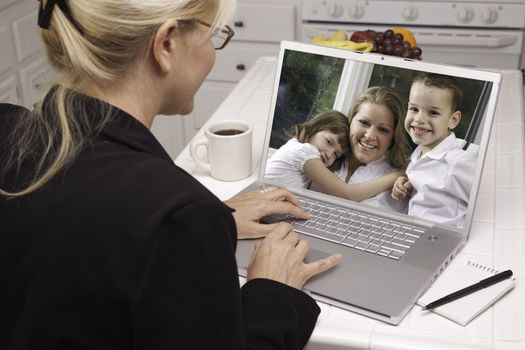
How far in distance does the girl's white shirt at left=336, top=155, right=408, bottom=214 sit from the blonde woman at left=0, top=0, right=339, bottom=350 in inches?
16.7

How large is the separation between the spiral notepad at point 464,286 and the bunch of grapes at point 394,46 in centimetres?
58

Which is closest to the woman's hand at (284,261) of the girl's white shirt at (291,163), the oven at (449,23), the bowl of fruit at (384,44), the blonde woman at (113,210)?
the blonde woman at (113,210)

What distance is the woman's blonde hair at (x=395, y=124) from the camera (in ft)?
4.03

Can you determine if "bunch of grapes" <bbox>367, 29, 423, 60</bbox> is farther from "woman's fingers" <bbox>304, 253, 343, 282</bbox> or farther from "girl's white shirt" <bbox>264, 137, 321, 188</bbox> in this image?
"woman's fingers" <bbox>304, 253, 343, 282</bbox>

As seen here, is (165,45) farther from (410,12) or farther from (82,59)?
(410,12)

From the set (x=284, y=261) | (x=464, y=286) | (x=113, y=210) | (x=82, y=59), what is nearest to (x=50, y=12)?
(x=82, y=59)

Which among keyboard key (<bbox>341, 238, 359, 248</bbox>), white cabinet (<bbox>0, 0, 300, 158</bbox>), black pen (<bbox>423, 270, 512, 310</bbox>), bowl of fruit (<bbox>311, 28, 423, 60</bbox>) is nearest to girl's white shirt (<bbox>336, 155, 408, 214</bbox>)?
keyboard key (<bbox>341, 238, 359, 248</bbox>)

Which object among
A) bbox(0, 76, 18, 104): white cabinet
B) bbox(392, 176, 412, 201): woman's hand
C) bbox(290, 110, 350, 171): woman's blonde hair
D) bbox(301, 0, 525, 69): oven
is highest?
bbox(290, 110, 350, 171): woman's blonde hair

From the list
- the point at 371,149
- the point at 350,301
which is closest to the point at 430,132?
the point at 371,149

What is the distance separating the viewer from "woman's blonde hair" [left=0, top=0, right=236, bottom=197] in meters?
0.80

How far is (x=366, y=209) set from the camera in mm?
1281

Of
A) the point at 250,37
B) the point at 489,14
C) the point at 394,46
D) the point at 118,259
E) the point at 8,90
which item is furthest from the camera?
the point at 250,37

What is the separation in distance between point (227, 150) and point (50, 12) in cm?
62

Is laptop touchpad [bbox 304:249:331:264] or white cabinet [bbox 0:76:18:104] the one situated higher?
laptop touchpad [bbox 304:249:331:264]
